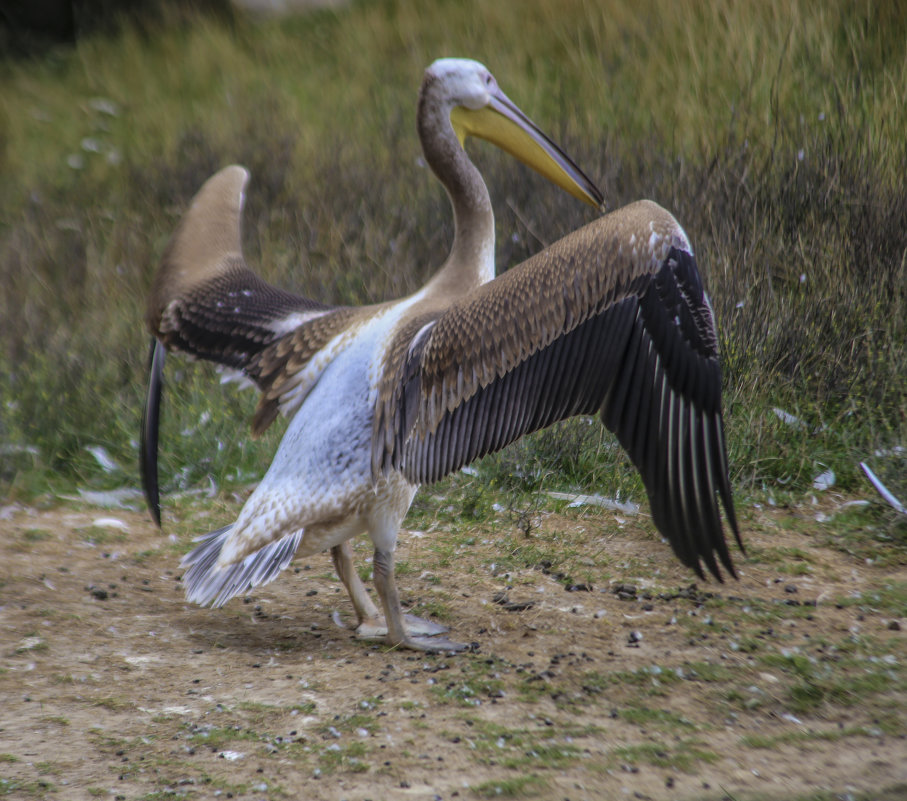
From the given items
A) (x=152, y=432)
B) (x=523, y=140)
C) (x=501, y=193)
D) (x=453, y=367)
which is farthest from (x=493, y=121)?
(x=501, y=193)

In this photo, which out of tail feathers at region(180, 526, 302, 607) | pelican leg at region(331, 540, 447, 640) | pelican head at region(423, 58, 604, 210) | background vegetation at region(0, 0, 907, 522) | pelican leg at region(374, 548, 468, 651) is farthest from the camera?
background vegetation at region(0, 0, 907, 522)

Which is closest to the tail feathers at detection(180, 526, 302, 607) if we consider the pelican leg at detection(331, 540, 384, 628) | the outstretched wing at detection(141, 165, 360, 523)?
the pelican leg at detection(331, 540, 384, 628)

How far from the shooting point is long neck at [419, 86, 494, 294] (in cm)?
368

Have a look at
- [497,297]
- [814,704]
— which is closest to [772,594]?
[814,704]

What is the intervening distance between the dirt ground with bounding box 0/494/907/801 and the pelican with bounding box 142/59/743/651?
29 cm

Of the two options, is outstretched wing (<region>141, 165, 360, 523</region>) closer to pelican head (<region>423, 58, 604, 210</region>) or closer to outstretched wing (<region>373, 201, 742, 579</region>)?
outstretched wing (<region>373, 201, 742, 579</region>)

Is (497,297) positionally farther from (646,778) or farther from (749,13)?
(749,13)

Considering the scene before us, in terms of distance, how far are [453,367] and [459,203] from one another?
0.80 meters

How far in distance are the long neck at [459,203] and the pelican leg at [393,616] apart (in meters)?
0.92

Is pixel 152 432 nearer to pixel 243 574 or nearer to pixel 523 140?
pixel 243 574

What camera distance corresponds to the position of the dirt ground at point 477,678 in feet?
8.76

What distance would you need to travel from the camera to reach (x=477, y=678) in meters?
3.25

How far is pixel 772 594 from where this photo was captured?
3.79m

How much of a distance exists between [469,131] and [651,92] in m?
3.45
